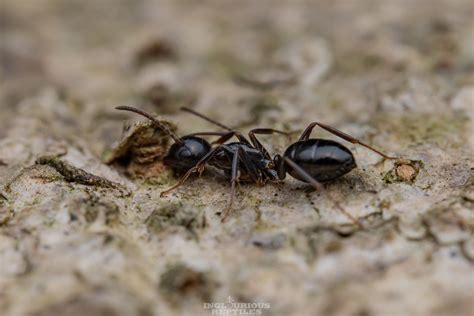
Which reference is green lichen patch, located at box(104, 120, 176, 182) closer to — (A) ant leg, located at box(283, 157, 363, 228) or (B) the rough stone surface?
(B) the rough stone surface

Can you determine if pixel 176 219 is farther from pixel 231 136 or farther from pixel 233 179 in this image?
pixel 231 136

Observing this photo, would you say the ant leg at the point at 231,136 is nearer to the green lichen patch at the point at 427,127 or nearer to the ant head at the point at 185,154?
the ant head at the point at 185,154

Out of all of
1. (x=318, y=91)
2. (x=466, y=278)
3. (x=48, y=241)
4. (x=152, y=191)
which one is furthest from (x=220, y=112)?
(x=466, y=278)

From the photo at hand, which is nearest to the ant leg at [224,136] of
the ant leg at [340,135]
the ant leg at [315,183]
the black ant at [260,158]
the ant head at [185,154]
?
the black ant at [260,158]

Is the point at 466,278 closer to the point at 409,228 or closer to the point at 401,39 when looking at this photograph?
the point at 409,228

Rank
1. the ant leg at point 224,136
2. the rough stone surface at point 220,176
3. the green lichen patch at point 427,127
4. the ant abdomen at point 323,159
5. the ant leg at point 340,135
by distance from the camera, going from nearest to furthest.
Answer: the rough stone surface at point 220,176 < the ant abdomen at point 323,159 < the ant leg at point 340,135 < the green lichen patch at point 427,127 < the ant leg at point 224,136

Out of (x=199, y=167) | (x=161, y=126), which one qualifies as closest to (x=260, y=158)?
(x=199, y=167)
